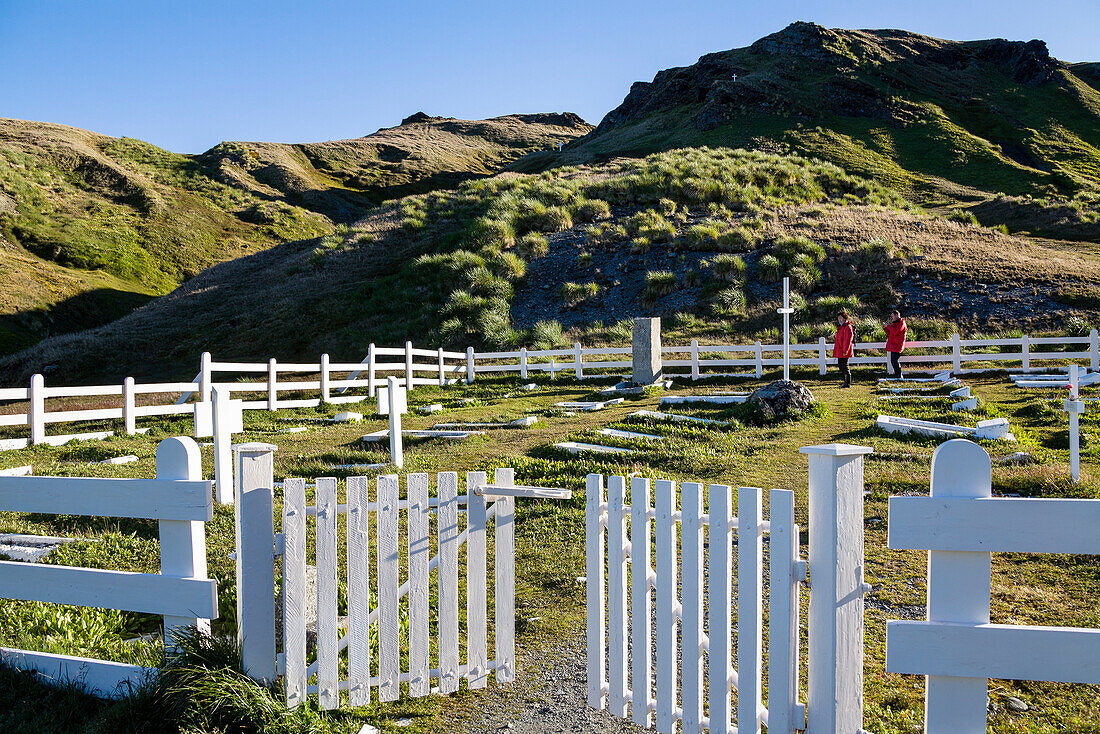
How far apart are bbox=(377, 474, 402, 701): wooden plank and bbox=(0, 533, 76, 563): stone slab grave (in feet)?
12.1

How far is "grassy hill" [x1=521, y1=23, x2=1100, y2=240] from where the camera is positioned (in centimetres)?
4725

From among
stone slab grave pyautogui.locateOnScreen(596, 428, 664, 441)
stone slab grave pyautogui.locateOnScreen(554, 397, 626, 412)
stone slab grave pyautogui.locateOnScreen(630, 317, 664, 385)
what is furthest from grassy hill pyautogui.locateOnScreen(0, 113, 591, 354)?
stone slab grave pyautogui.locateOnScreen(596, 428, 664, 441)

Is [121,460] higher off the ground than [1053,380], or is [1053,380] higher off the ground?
[1053,380]

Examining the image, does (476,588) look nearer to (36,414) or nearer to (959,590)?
(959,590)

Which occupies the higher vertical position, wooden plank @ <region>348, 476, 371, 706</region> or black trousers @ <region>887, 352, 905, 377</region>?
black trousers @ <region>887, 352, 905, 377</region>

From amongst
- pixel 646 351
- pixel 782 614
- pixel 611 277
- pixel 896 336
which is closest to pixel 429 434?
pixel 646 351

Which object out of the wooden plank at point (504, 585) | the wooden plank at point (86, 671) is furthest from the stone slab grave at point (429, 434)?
the wooden plank at point (504, 585)

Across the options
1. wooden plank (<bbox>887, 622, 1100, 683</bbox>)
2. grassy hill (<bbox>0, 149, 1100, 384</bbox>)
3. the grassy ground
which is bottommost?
the grassy ground

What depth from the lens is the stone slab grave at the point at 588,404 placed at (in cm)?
1533

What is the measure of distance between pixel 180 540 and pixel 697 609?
2.37 meters

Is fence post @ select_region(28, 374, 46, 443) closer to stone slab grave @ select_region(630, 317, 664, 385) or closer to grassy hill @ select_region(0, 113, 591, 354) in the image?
stone slab grave @ select_region(630, 317, 664, 385)

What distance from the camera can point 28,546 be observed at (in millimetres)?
5906

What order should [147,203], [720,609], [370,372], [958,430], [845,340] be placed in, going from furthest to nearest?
[147,203] → [370,372] → [845,340] → [958,430] → [720,609]

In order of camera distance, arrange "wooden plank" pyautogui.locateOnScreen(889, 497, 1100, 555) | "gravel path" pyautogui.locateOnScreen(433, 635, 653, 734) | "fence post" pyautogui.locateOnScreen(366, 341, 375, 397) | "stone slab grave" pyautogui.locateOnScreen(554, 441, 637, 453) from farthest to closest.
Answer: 1. "fence post" pyautogui.locateOnScreen(366, 341, 375, 397)
2. "stone slab grave" pyautogui.locateOnScreen(554, 441, 637, 453)
3. "gravel path" pyautogui.locateOnScreen(433, 635, 653, 734)
4. "wooden plank" pyautogui.locateOnScreen(889, 497, 1100, 555)
